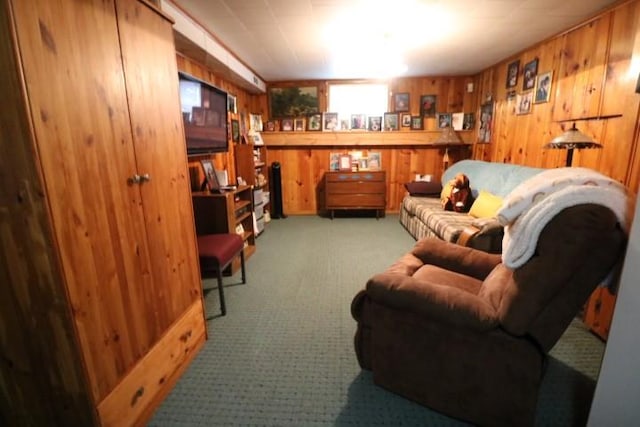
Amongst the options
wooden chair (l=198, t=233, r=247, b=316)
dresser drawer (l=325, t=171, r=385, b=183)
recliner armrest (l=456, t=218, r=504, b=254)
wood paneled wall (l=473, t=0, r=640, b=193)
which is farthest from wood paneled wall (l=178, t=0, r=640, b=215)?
wooden chair (l=198, t=233, r=247, b=316)

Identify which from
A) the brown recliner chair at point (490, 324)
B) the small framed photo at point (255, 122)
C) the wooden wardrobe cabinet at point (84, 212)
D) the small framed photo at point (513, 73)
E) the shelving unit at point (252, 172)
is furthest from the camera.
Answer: the small framed photo at point (255, 122)

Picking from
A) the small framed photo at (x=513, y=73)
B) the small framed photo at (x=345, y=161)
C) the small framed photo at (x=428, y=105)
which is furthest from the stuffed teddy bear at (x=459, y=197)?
the small framed photo at (x=345, y=161)

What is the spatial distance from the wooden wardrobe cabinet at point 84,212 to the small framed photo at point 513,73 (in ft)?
11.9

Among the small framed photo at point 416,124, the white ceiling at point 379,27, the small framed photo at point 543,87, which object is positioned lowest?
the small framed photo at point 416,124

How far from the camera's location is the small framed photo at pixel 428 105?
4617 millimetres

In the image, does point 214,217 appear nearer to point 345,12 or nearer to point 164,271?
point 164,271

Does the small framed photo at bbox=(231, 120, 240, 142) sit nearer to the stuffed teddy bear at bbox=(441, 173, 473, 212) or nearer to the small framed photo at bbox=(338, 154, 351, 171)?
the small framed photo at bbox=(338, 154, 351, 171)

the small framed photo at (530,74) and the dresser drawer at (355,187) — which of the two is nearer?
the small framed photo at (530,74)

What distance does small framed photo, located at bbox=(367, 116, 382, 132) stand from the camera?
473cm

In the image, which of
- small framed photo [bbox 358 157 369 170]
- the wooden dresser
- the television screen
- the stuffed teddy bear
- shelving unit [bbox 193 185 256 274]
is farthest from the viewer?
small framed photo [bbox 358 157 369 170]

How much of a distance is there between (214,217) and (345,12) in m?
2.00

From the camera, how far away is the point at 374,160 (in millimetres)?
4910

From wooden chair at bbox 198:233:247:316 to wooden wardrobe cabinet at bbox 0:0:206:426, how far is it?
0.53 m

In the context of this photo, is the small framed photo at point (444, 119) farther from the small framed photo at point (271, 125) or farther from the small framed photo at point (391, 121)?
the small framed photo at point (271, 125)
